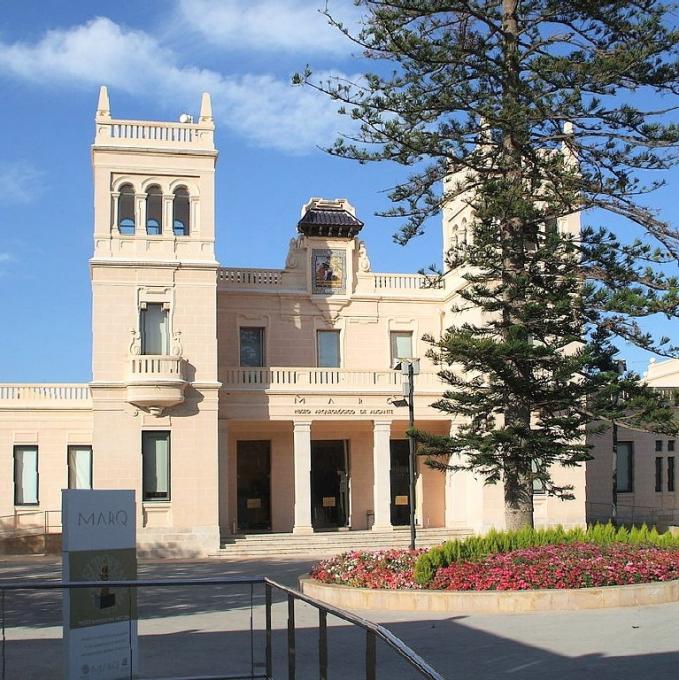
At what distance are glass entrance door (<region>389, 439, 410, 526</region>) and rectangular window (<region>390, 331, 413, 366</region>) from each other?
3176 mm

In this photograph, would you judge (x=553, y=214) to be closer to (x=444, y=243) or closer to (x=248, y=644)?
(x=248, y=644)

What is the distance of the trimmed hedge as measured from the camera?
55.3 feet

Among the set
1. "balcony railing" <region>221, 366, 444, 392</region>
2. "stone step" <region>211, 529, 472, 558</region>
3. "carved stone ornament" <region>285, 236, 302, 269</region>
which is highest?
"carved stone ornament" <region>285, 236, 302, 269</region>

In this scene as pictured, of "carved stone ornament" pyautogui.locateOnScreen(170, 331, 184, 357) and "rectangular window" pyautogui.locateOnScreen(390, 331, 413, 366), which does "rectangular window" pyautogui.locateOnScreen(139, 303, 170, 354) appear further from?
"rectangular window" pyautogui.locateOnScreen(390, 331, 413, 366)

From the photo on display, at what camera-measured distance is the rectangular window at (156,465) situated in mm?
32094

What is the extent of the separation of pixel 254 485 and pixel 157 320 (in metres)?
7.32

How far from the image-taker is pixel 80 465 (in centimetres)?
3806

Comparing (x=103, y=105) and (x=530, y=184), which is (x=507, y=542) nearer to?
(x=530, y=184)

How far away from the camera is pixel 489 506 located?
111ft

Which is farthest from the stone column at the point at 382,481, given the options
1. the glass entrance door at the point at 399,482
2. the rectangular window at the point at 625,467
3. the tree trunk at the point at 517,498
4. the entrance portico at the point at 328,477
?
the tree trunk at the point at 517,498

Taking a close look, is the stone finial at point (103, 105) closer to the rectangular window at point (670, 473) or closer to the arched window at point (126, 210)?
the arched window at point (126, 210)

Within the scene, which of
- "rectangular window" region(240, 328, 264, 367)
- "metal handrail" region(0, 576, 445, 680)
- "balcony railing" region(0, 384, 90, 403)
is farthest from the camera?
"balcony railing" region(0, 384, 90, 403)

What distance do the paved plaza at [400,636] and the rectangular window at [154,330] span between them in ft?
51.3

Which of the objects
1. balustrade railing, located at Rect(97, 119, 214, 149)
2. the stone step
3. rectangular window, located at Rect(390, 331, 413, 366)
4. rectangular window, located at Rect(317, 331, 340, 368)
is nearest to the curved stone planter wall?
the stone step
